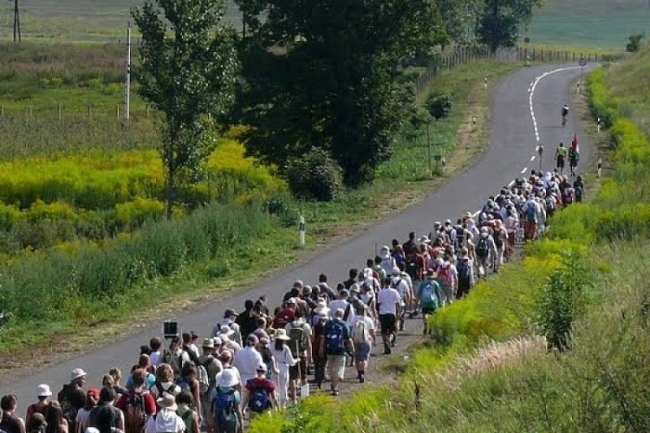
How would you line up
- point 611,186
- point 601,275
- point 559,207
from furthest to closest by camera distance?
1. point 611,186
2. point 559,207
3. point 601,275

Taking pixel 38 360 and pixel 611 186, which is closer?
pixel 38 360

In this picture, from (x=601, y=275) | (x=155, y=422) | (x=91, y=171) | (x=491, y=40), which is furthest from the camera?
(x=491, y=40)

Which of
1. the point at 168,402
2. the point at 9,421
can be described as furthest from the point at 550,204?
the point at 9,421

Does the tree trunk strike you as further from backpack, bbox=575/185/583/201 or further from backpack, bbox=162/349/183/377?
backpack, bbox=162/349/183/377

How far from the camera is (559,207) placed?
39406 millimetres

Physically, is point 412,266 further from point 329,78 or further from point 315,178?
point 329,78

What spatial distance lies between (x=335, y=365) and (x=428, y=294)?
488cm

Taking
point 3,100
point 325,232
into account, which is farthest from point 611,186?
point 3,100

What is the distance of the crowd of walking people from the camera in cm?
1752

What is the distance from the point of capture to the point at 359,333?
23859 mm

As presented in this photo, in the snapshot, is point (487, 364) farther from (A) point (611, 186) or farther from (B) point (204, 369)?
(A) point (611, 186)

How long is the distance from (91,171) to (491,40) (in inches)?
2501

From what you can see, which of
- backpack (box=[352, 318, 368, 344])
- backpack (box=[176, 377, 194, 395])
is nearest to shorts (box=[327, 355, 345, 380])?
backpack (box=[352, 318, 368, 344])

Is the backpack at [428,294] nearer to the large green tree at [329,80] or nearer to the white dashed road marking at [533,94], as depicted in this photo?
the large green tree at [329,80]
